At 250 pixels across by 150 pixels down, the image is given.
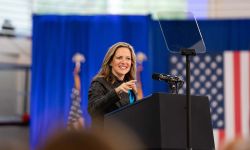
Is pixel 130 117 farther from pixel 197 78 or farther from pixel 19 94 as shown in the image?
pixel 19 94

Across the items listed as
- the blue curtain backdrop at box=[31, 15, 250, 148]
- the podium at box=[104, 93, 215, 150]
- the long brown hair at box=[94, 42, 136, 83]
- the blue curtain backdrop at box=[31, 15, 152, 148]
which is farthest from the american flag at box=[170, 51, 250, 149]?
the podium at box=[104, 93, 215, 150]

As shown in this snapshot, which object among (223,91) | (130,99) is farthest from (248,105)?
(130,99)

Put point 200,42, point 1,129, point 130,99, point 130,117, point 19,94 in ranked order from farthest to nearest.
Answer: point 19,94 < point 1,129 < point 130,99 < point 200,42 < point 130,117

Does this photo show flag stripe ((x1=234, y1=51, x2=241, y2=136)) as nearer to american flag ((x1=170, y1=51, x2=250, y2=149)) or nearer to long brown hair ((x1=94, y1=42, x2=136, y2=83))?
american flag ((x1=170, y1=51, x2=250, y2=149))

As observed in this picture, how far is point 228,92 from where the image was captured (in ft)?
27.6

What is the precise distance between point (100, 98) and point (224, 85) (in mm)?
5591

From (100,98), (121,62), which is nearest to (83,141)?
(100,98)

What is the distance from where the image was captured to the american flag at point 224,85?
8289 millimetres

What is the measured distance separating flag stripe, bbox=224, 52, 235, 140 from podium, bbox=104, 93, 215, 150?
5.75 meters

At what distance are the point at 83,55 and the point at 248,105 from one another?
288cm

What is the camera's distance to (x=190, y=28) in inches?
120

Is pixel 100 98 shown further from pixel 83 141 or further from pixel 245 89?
pixel 245 89

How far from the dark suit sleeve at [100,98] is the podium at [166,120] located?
231 mm

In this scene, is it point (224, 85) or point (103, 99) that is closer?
point (103, 99)
